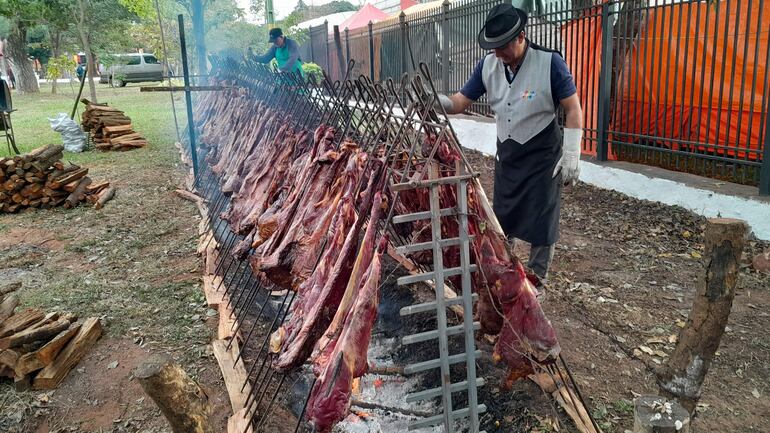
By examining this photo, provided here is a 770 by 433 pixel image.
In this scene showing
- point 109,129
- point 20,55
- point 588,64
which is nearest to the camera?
point 588,64

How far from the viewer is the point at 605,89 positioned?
7848mm

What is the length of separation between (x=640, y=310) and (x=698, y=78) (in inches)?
155

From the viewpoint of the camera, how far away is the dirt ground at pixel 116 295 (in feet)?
11.8

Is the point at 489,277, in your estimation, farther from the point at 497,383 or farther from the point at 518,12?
the point at 518,12

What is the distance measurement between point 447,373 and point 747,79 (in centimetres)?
603

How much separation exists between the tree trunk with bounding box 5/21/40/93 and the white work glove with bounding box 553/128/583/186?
33.7 m

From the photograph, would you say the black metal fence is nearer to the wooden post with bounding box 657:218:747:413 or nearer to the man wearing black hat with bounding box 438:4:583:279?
the man wearing black hat with bounding box 438:4:583:279

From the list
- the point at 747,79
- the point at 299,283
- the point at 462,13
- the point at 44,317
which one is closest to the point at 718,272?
the point at 299,283

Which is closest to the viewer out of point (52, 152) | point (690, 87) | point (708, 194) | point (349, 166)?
point (349, 166)

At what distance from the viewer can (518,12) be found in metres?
3.77

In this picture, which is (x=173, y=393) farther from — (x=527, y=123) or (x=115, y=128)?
(x=115, y=128)

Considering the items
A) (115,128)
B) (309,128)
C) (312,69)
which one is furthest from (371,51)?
(309,128)

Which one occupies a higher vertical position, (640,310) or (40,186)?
(40,186)

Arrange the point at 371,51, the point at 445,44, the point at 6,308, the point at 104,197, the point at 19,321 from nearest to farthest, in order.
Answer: the point at 19,321 → the point at 6,308 → the point at 104,197 → the point at 445,44 → the point at 371,51
